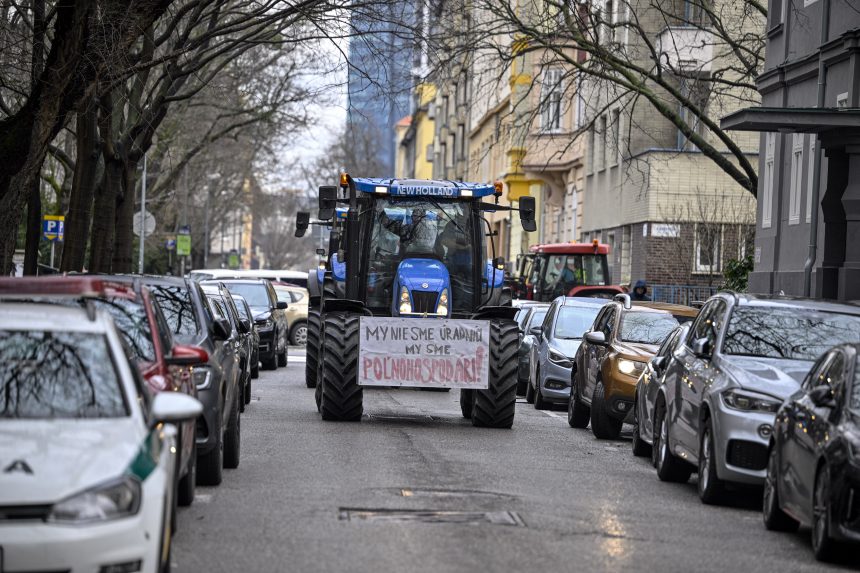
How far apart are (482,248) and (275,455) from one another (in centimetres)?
597

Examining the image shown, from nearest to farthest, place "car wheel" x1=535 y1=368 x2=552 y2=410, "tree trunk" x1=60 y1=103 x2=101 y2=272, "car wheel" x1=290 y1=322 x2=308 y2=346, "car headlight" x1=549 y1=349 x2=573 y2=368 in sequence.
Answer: "car headlight" x1=549 y1=349 x2=573 y2=368
"car wheel" x1=535 y1=368 x2=552 y2=410
"tree trunk" x1=60 y1=103 x2=101 y2=272
"car wheel" x1=290 y1=322 x2=308 y2=346

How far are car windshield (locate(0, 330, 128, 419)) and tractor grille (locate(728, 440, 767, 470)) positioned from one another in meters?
5.44

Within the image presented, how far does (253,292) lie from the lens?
33.2 m

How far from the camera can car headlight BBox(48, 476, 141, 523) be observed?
696 centimetres

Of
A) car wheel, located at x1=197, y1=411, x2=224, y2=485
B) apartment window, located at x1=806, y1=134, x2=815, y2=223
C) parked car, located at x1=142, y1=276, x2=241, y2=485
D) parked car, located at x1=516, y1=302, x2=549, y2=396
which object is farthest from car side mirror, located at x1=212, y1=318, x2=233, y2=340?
apartment window, located at x1=806, y1=134, x2=815, y2=223

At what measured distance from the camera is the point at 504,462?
1479cm

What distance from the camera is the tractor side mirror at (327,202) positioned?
19469 millimetres

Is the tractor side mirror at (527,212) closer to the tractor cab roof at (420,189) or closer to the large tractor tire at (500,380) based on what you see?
the tractor cab roof at (420,189)

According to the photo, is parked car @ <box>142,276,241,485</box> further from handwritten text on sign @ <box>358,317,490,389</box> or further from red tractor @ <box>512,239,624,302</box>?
red tractor @ <box>512,239,624,302</box>

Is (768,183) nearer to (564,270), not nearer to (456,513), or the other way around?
(564,270)

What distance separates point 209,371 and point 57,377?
13.2ft

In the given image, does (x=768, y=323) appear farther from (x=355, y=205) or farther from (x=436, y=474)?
(x=355, y=205)

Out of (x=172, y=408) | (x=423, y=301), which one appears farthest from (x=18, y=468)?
(x=423, y=301)

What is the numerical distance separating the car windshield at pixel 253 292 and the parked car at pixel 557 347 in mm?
9095
